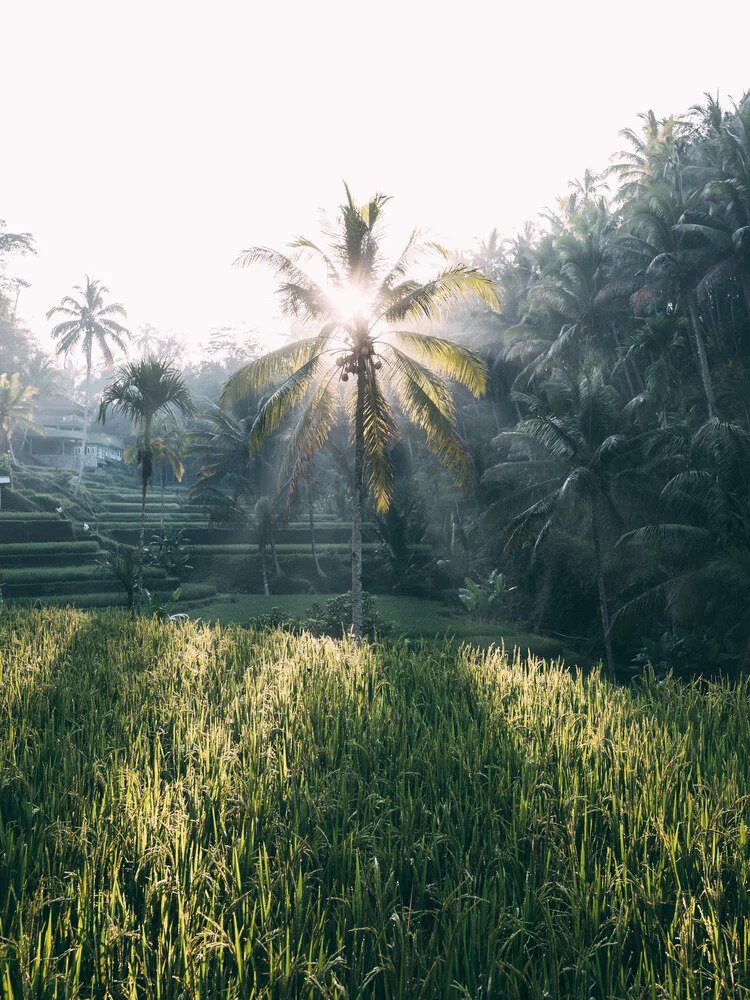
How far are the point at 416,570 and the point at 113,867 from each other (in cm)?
2533

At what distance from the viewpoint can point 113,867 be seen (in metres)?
3.57

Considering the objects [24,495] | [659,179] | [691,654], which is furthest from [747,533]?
[24,495]

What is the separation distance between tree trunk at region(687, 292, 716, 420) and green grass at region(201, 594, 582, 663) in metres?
8.59

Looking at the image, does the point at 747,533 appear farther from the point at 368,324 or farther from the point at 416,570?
the point at 416,570

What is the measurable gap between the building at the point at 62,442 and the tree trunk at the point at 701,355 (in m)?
38.7

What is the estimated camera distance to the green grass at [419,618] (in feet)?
63.4

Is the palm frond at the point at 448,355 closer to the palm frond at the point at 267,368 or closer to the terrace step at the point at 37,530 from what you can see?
the palm frond at the point at 267,368

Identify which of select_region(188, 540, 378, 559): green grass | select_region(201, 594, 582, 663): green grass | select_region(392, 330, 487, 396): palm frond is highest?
select_region(392, 330, 487, 396): palm frond

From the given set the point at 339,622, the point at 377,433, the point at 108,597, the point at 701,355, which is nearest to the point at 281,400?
the point at 377,433

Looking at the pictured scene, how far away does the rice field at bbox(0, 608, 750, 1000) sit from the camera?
10.0 ft

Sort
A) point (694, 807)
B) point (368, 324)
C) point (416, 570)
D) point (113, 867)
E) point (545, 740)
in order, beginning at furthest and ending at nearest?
point (416, 570), point (368, 324), point (545, 740), point (694, 807), point (113, 867)

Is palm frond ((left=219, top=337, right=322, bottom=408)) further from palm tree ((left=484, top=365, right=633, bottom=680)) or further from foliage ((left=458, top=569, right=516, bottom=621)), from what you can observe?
foliage ((left=458, top=569, right=516, bottom=621))

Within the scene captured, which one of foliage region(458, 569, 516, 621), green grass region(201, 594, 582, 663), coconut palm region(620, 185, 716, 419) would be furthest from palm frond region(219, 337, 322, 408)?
coconut palm region(620, 185, 716, 419)

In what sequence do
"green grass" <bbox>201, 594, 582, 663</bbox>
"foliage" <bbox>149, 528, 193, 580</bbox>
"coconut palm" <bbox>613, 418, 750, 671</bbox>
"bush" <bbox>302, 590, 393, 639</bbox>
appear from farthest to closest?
"foliage" <bbox>149, 528, 193, 580</bbox>
"green grass" <bbox>201, 594, 582, 663</bbox>
"bush" <bbox>302, 590, 393, 639</bbox>
"coconut palm" <bbox>613, 418, 750, 671</bbox>
